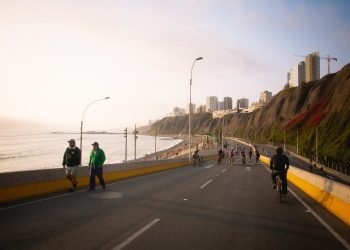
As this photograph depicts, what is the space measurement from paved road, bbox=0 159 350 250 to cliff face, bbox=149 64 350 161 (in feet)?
163

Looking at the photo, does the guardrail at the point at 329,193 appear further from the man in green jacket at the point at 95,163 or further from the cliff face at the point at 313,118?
the cliff face at the point at 313,118

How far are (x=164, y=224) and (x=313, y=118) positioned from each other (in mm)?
100061

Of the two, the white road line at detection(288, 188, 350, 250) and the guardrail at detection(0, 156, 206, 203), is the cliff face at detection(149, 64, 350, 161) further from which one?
the white road line at detection(288, 188, 350, 250)

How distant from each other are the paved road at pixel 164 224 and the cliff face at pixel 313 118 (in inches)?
1957

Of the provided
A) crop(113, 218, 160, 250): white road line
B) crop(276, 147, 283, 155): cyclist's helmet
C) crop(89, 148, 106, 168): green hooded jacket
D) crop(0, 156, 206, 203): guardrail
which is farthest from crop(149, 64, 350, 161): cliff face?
crop(113, 218, 160, 250): white road line

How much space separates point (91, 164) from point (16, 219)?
5.26 metres

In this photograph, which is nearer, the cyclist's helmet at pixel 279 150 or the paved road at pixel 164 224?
the paved road at pixel 164 224

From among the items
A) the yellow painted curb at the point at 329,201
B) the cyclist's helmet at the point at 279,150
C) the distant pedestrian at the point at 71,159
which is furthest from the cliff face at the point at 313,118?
the distant pedestrian at the point at 71,159

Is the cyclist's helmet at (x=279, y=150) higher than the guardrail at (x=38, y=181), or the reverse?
the cyclist's helmet at (x=279, y=150)

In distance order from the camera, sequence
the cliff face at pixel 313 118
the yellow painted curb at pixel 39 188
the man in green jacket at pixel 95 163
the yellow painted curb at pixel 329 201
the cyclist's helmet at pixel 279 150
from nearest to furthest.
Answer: the yellow painted curb at pixel 329 201 < the yellow painted curb at pixel 39 188 < the cyclist's helmet at pixel 279 150 < the man in green jacket at pixel 95 163 < the cliff face at pixel 313 118

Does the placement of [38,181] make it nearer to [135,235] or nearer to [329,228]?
[135,235]

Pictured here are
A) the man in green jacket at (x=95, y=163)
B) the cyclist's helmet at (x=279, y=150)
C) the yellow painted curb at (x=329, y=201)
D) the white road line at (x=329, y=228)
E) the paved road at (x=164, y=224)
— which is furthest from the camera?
the man in green jacket at (x=95, y=163)

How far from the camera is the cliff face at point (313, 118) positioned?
7225cm

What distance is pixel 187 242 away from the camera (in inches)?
227
